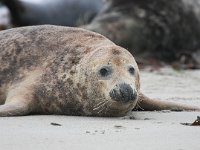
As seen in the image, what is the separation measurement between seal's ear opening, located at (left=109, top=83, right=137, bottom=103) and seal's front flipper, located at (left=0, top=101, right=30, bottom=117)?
2.15ft

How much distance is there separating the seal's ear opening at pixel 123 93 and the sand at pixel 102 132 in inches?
5.8

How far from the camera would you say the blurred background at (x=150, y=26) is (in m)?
10.9

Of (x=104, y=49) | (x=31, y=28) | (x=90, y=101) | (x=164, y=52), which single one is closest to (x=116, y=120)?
(x=90, y=101)

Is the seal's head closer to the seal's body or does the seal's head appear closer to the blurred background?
the seal's body

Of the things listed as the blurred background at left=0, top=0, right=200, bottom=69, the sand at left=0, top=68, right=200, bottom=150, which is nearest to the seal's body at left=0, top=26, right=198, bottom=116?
the sand at left=0, top=68, right=200, bottom=150

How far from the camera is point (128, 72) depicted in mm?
4664

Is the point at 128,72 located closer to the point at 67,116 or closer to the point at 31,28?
the point at 67,116

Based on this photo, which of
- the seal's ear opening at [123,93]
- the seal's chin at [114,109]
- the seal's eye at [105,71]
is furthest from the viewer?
the seal's eye at [105,71]

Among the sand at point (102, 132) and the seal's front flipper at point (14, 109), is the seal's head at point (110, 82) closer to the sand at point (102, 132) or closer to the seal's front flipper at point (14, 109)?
the sand at point (102, 132)

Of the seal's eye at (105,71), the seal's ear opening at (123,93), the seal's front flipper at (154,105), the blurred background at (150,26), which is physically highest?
the blurred background at (150,26)

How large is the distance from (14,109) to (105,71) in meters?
0.71

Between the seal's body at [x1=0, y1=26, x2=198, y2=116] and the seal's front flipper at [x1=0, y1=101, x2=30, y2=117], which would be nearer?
the seal's front flipper at [x1=0, y1=101, x2=30, y2=117]

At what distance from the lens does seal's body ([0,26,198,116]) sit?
4574mm

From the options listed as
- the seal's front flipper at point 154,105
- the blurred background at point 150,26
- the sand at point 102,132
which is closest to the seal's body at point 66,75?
the seal's front flipper at point 154,105
